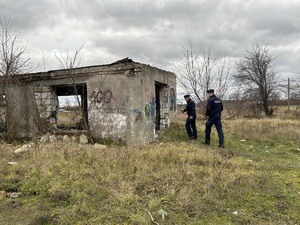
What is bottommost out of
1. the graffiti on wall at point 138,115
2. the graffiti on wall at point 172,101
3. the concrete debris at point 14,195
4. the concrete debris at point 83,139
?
the concrete debris at point 14,195

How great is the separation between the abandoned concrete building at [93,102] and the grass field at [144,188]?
6.15 feet

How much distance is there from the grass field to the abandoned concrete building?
187cm

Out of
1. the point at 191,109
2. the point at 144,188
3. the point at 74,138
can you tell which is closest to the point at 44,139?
the point at 74,138

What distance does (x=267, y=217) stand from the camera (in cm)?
308

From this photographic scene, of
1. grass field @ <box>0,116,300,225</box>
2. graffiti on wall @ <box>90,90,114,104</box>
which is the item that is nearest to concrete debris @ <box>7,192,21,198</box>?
grass field @ <box>0,116,300,225</box>

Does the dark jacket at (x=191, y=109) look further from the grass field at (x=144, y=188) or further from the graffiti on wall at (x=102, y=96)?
the grass field at (x=144, y=188)

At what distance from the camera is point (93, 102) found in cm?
803

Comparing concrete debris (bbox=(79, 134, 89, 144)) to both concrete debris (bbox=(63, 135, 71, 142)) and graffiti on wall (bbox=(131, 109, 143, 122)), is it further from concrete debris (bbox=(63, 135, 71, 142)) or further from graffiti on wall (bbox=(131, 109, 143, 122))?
graffiti on wall (bbox=(131, 109, 143, 122))

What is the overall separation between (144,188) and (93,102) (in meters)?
Answer: 4.65

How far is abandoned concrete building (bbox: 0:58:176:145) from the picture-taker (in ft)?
24.9

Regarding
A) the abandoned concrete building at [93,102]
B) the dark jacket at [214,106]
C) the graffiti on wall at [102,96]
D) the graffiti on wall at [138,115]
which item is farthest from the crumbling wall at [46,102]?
the dark jacket at [214,106]

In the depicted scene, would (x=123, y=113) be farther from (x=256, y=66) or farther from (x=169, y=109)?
(x=256, y=66)

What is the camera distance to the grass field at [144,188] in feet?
10.3

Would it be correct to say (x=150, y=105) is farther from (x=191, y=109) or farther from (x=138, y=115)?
(x=191, y=109)
